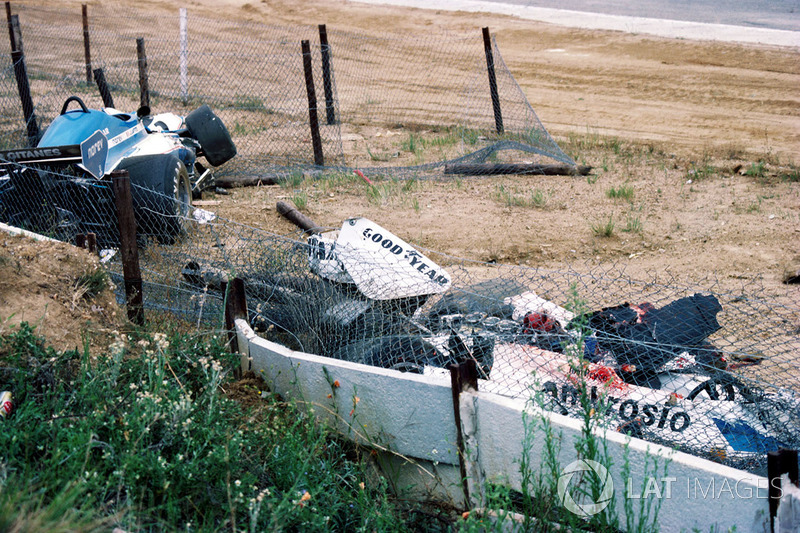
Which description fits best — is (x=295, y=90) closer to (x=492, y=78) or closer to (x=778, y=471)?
(x=492, y=78)

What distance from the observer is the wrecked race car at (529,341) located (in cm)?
304

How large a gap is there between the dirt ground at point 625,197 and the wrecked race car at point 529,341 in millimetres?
1315

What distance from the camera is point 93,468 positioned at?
2658 millimetres

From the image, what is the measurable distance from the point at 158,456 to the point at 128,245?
5.56ft

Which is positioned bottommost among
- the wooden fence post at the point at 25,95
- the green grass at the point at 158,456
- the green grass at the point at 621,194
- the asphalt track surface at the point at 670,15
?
the green grass at the point at 621,194

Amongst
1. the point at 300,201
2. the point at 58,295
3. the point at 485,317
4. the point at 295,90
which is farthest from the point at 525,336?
the point at 295,90

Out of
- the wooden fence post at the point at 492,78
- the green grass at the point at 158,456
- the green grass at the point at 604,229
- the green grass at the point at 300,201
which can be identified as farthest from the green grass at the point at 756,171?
the green grass at the point at 158,456

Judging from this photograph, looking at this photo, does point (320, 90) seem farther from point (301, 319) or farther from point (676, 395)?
point (676, 395)

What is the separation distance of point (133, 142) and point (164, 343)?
4.06 metres

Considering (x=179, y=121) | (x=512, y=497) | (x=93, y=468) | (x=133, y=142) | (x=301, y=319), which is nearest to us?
(x=93, y=468)

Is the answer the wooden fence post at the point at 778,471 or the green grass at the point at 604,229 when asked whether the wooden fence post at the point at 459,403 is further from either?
the green grass at the point at 604,229

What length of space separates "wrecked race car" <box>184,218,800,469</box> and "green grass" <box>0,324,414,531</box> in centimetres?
60

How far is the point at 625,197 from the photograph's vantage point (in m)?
7.91

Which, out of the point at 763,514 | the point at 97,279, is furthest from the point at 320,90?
the point at 763,514
